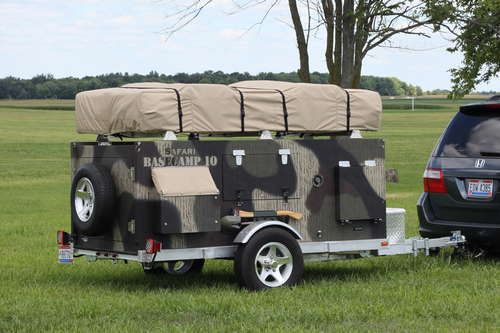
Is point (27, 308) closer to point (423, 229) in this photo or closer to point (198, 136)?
point (198, 136)

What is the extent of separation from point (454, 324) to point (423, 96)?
420ft

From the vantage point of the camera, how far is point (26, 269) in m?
11.3

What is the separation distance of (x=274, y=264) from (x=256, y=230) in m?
0.36

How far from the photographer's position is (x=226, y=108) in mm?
9914

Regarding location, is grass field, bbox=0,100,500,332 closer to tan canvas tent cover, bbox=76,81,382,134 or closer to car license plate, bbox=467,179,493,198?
car license plate, bbox=467,179,493,198

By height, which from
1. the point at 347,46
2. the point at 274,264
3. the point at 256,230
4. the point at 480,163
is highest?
the point at 347,46

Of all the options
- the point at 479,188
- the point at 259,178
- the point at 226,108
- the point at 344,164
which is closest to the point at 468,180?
the point at 479,188

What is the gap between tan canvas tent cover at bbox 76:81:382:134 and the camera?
9570 millimetres

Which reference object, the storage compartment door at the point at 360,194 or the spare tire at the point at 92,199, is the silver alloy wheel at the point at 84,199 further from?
the storage compartment door at the point at 360,194

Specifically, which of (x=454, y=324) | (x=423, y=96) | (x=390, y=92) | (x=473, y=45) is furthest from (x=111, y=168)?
(x=423, y=96)

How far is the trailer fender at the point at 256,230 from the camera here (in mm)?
9625

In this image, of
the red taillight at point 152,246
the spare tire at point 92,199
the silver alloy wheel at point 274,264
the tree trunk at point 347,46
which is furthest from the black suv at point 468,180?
the tree trunk at point 347,46

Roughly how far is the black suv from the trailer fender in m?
2.05

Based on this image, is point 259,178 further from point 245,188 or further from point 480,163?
point 480,163
